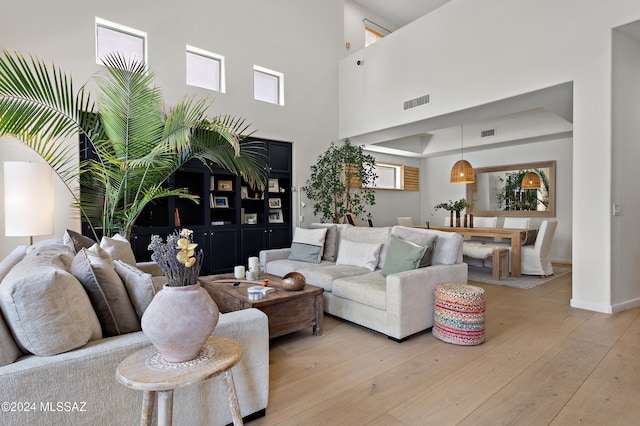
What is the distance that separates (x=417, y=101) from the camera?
5.32 metres

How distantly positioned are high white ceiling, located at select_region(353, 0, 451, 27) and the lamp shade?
6.82 m

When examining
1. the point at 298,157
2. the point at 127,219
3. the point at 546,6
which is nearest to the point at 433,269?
the point at 127,219

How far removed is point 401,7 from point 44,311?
8.35m

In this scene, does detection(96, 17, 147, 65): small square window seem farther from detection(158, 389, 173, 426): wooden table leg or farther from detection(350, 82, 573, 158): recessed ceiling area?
detection(158, 389, 173, 426): wooden table leg

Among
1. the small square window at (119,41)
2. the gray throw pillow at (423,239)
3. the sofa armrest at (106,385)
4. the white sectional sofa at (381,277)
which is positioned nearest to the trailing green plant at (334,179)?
the white sectional sofa at (381,277)

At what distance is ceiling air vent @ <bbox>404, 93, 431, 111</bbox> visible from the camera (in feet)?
17.0

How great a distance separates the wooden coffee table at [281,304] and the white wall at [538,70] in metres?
2.89

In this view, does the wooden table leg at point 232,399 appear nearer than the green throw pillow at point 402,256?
Yes

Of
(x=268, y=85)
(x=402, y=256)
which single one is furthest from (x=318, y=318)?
(x=268, y=85)

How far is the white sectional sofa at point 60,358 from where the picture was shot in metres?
1.16

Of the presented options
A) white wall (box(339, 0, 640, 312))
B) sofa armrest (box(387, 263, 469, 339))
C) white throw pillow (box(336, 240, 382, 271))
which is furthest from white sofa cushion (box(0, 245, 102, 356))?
white wall (box(339, 0, 640, 312))

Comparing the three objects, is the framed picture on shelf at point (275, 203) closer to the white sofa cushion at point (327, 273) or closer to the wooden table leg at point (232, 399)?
the white sofa cushion at point (327, 273)

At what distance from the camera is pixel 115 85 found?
3453 mm

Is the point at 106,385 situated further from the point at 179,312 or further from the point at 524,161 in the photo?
the point at 524,161
